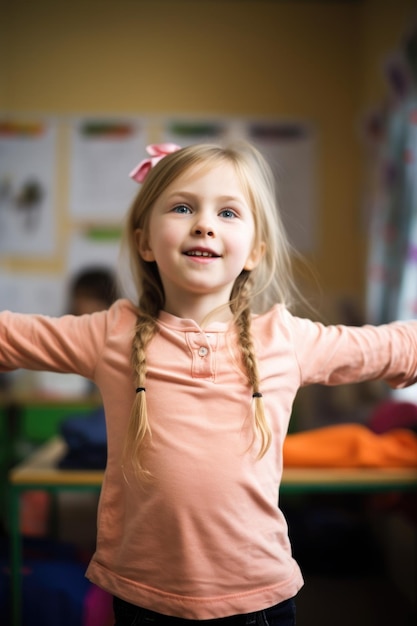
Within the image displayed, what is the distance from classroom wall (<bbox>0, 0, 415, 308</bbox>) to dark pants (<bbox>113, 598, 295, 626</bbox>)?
2.89 m

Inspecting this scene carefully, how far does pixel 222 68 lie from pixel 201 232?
306cm

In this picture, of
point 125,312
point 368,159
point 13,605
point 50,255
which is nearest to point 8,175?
point 50,255

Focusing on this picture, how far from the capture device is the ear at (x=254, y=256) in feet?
3.56

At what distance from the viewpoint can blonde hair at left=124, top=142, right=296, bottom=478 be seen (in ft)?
3.14

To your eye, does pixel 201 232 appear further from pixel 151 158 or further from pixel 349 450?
pixel 349 450

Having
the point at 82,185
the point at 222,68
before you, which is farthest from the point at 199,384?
the point at 222,68

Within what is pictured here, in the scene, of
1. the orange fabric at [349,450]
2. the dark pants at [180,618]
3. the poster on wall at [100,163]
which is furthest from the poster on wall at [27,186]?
the dark pants at [180,618]

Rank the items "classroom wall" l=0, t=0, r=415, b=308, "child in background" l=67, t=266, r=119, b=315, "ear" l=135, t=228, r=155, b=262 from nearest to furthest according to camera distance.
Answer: "ear" l=135, t=228, r=155, b=262 < "child in background" l=67, t=266, r=119, b=315 < "classroom wall" l=0, t=0, r=415, b=308

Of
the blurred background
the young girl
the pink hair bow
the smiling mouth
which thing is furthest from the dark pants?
the blurred background

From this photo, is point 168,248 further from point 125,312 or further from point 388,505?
point 388,505

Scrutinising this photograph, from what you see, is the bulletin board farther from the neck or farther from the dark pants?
the dark pants

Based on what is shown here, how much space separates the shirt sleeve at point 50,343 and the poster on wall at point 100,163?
2838 mm

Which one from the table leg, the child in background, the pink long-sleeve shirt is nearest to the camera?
the pink long-sleeve shirt

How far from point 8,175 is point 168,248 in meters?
3.02
